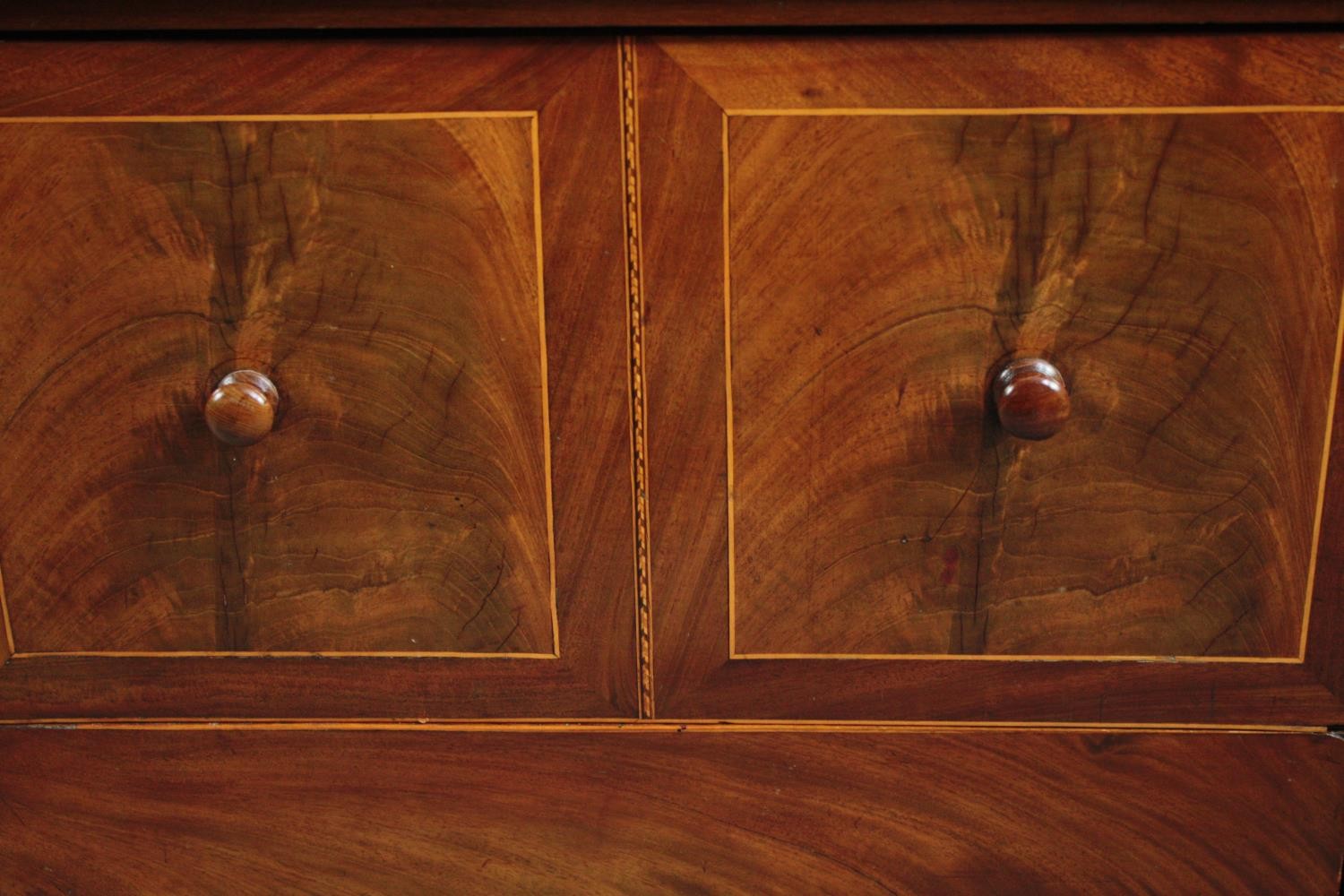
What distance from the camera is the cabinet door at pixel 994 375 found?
1.35 feet

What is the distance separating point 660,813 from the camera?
0.50 m

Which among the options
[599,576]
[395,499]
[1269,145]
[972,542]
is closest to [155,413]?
[395,499]

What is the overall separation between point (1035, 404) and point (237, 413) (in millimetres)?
330

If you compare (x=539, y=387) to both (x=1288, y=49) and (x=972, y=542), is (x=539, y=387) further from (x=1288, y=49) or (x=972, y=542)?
(x=1288, y=49)

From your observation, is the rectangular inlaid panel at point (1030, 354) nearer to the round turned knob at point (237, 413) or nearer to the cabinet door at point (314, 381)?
the cabinet door at point (314, 381)

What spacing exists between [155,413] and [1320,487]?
0.52 m

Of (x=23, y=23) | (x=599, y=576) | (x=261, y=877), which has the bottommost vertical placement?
(x=261, y=877)

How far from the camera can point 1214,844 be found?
48 centimetres

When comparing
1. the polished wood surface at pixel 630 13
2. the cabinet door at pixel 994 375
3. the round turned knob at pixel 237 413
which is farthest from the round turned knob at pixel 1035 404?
the round turned knob at pixel 237 413

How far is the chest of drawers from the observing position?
1.37 ft

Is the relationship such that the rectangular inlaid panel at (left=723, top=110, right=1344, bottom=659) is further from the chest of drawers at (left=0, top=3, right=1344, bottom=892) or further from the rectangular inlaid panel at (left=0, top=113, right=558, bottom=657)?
the rectangular inlaid panel at (left=0, top=113, right=558, bottom=657)

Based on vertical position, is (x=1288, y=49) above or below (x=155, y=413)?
above

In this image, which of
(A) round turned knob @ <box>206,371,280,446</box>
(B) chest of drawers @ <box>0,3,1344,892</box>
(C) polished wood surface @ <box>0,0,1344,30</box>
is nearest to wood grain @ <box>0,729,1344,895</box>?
(B) chest of drawers @ <box>0,3,1344,892</box>

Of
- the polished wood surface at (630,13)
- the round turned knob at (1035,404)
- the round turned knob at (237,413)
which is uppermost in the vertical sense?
the polished wood surface at (630,13)
